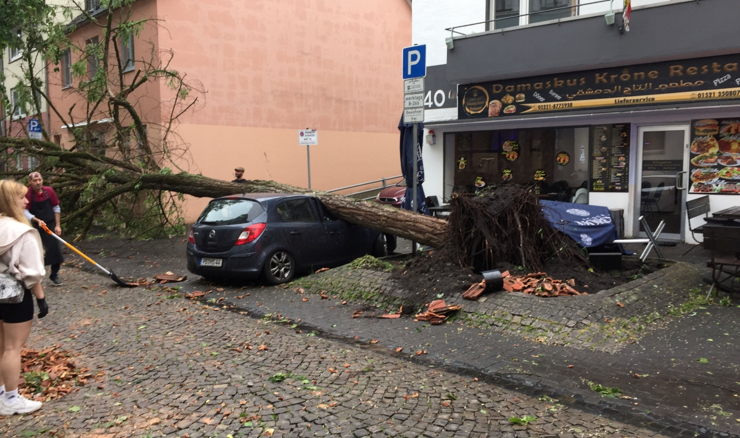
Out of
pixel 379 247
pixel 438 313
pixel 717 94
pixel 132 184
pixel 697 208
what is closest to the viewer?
pixel 438 313

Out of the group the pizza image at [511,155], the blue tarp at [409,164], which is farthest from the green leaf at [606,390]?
the pizza image at [511,155]

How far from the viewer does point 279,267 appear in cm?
932

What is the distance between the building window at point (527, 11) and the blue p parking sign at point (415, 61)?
4774 millimetres

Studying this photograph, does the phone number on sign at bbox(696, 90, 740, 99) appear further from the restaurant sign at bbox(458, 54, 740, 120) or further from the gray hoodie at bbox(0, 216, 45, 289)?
the gray hoodie at bbox(0, 216, 45, 289)

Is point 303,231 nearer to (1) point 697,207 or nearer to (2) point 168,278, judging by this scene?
(2) point 168,278

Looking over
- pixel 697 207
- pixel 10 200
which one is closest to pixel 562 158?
pixel 697 207

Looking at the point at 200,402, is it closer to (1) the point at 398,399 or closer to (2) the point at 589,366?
(1) the point at 398,399

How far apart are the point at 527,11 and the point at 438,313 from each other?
868cm

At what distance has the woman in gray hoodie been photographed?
430 cm

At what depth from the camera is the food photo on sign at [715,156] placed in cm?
1048

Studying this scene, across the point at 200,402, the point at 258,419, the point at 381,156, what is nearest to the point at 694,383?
the point at 258,419

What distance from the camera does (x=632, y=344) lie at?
595cm

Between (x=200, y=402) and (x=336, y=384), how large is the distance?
110 cm

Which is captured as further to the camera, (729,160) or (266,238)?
(729,160)
